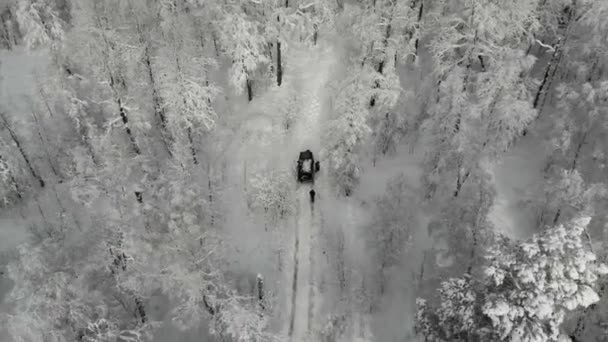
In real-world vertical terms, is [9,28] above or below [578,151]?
above

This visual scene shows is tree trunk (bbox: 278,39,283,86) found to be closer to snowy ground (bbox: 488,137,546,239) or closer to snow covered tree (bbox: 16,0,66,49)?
snow covered tree (bbox: 16,0,66,49)

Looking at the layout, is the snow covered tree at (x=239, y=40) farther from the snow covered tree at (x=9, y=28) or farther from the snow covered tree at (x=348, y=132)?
the snow covered tree at (x=9, y=28)

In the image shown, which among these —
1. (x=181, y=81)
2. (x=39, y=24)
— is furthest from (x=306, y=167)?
(x=39, y=24)

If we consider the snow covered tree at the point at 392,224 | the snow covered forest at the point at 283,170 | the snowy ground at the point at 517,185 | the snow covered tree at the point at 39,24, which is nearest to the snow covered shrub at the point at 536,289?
the snow covered forest at the point at 283,170

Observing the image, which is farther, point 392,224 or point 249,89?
point 249,89

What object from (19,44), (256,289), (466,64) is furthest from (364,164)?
(19,44)

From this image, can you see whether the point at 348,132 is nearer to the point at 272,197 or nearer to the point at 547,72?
the point at 272,197
